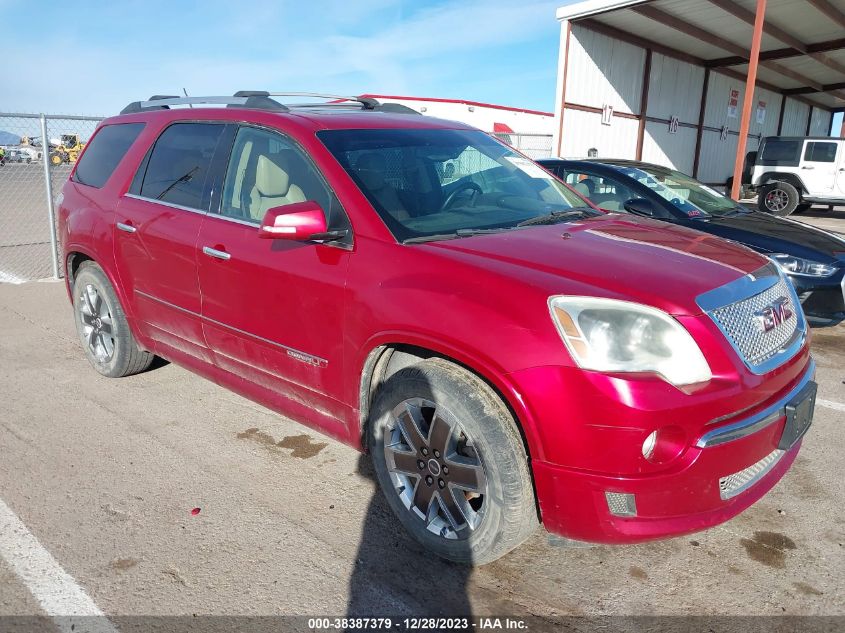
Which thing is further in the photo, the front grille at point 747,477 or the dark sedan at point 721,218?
the dark sedan at point 721,218

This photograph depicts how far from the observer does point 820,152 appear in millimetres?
16688

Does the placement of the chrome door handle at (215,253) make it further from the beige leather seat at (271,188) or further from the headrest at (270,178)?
the headrest at (270,178)

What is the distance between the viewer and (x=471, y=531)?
2441mm

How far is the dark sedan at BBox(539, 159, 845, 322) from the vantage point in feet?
16.9

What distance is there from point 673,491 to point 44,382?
13.9 ft

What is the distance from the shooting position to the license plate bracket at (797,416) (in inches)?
93.0

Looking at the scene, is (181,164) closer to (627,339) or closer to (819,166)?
(627,339)

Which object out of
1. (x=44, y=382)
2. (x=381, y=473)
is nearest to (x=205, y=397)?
(x=44, y=382)

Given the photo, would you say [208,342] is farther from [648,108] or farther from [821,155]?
[648,108]

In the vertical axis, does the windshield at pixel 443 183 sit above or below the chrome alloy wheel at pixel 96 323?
above

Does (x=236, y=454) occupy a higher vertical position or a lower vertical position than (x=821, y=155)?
lower

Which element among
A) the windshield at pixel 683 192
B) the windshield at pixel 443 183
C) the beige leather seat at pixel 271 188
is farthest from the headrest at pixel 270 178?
the windshield at pixel 683 192

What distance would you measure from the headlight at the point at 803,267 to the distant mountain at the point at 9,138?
8.25 meters

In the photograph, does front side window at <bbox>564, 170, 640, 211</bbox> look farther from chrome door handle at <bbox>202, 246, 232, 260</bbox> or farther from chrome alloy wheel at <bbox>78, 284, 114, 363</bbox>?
chrome alloy wheel at <bbox>78, 284, 114, 363</bbox>
